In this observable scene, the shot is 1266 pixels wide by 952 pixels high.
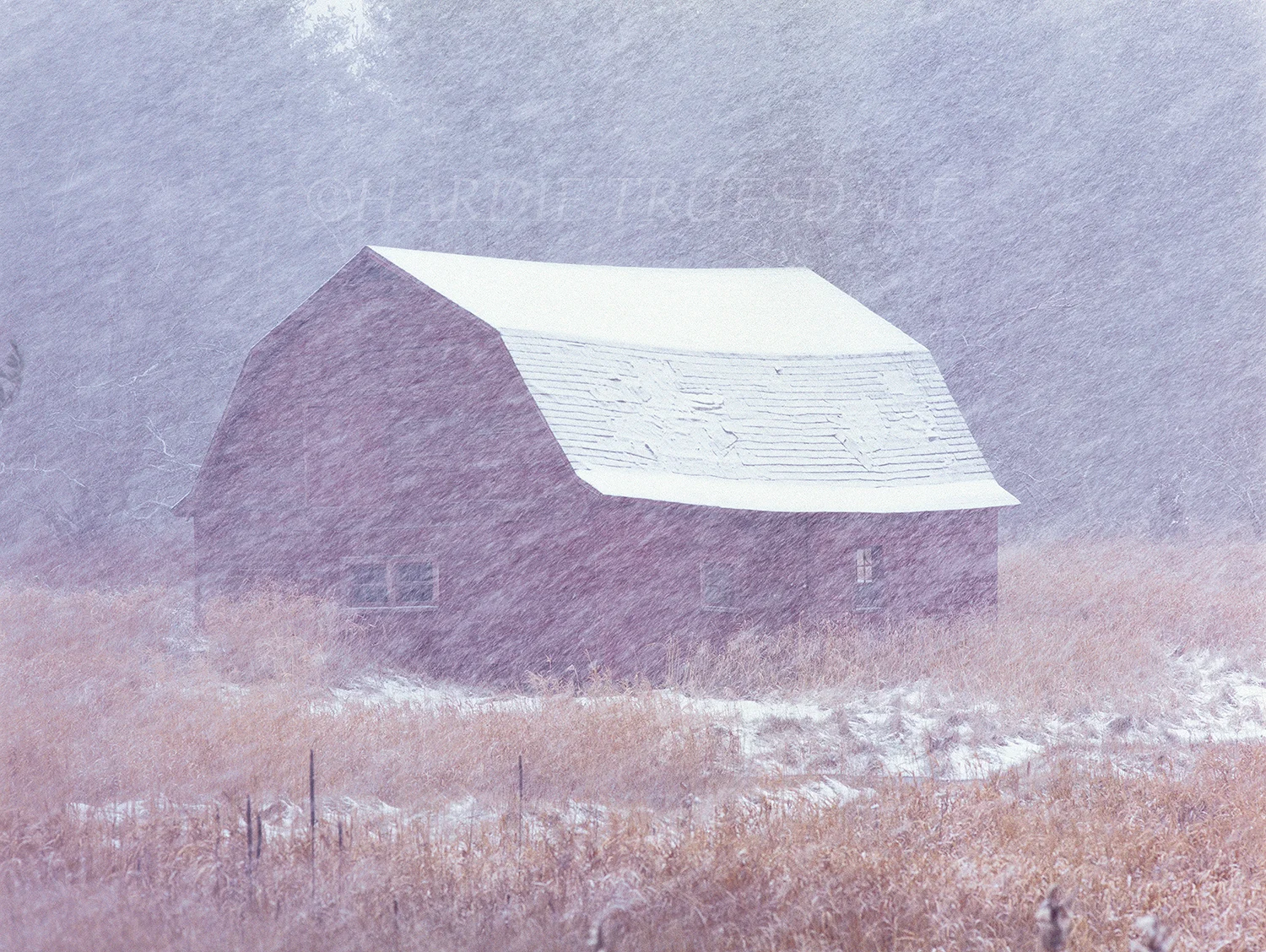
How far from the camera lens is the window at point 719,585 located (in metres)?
16.1

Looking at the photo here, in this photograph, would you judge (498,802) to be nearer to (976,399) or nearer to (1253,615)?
(1253,615)

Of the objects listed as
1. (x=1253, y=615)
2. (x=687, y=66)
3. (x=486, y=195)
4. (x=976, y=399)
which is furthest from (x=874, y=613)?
(x=687, y=66)

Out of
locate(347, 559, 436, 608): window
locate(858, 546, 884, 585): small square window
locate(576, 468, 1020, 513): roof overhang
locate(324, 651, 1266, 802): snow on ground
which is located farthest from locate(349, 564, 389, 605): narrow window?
locate(858, 546, 884, 585): small square window

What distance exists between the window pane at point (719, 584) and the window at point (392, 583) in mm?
3384

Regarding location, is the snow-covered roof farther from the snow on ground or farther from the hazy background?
the hazy background

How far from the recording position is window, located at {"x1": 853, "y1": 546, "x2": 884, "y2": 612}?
55.6 ft

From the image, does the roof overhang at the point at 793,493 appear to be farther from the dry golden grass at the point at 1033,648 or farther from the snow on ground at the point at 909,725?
the snow on ground at the point at 909,725

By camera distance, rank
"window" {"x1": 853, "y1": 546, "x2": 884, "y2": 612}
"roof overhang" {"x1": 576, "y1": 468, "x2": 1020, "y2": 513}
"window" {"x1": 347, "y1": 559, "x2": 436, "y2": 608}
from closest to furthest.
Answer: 1. "roof overhang" {"x1": 576, "y1": 468, "x2": 1020, "y2": 513}
2. "window" {"x1": 347, "y1": 559, "x2": 436, "y2": 608}
3. "window" {"x1": 853, "y1": 546, "x2": 884, "y2": 612}

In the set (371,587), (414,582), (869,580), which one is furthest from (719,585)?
(371,587)

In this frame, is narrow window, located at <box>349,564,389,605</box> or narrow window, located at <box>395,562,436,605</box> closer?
narrow window, located at <box>395,562,436,605</box>

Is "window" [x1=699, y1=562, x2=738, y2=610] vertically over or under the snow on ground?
over

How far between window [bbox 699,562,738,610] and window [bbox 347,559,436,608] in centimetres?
338

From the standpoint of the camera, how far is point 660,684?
48.3ft

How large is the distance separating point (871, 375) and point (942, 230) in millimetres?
17939
